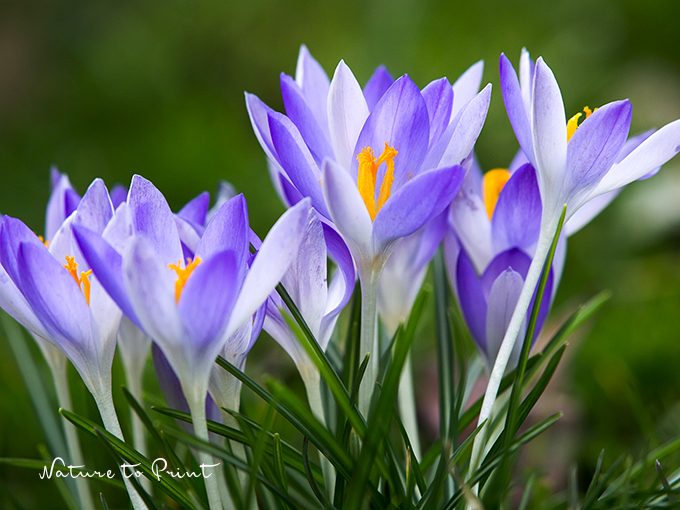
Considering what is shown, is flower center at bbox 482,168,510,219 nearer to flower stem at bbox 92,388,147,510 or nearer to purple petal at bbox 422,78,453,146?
purple petal at bbox 422,78,453,146

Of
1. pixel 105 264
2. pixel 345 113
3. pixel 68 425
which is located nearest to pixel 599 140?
pixel 345 113

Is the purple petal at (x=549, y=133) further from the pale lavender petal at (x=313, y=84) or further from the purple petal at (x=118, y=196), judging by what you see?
the purple petal at (x=118, y=196)

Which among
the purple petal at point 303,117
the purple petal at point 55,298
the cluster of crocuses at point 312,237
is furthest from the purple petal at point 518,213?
the purple petal at point 55,298

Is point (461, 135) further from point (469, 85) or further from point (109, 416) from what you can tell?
point (109, 416)

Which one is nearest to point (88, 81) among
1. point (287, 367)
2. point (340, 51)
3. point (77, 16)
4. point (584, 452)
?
point (77, 16)

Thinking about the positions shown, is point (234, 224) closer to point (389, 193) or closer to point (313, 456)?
point (389, 193)
